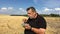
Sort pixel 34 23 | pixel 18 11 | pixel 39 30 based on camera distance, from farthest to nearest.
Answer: pixel 18 11 < pixel 34 23 < pixel 39 30

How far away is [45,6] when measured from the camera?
118 inches

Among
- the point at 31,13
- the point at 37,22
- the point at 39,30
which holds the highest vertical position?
the point at 31,13

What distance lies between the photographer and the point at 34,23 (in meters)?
2.24

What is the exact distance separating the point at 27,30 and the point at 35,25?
0.46 feet

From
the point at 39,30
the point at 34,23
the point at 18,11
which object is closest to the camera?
the point at 39,30

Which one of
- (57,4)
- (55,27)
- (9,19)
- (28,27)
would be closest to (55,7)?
(57,4)

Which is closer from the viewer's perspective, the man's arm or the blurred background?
the man's arm

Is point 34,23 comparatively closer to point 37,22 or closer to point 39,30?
point 37,22

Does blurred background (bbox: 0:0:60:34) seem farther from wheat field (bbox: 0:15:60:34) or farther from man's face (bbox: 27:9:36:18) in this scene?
man's face (bbox: 27:9:36:18)

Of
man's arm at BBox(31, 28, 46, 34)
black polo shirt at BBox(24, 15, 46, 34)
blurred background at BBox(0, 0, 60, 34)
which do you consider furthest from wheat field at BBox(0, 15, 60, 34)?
man's arm at BBox(31, 28, 46, 34)

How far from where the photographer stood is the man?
209 cm

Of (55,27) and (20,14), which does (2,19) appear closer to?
(20,14)

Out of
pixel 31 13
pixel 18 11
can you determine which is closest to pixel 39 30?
pixel 31 13

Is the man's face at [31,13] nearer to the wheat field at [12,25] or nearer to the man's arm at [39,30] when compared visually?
the man's arm at [39,30]
